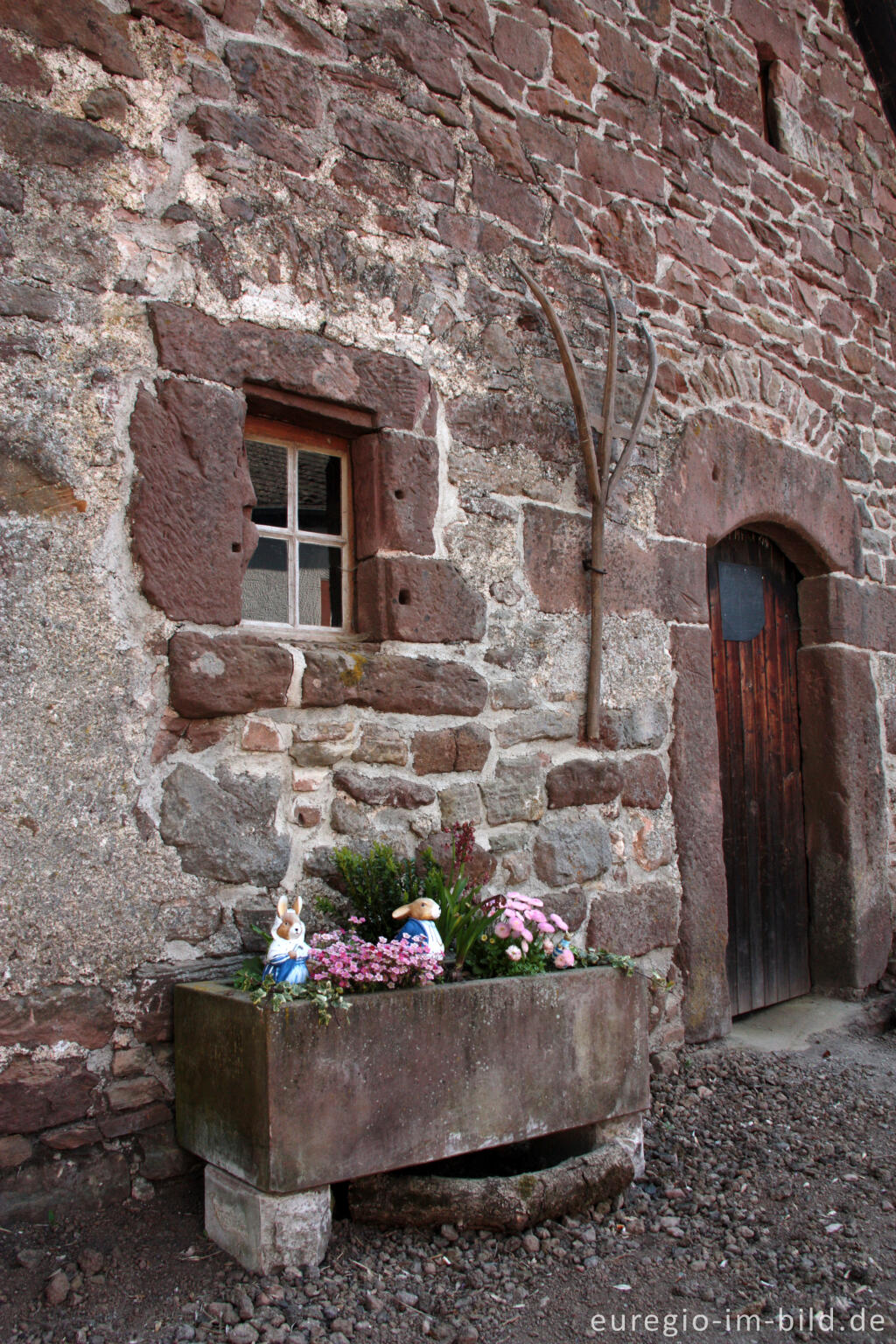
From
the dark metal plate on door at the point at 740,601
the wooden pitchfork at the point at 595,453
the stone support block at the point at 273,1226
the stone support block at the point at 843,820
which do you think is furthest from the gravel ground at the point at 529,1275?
the dark metal plate on door at the point at 740,601

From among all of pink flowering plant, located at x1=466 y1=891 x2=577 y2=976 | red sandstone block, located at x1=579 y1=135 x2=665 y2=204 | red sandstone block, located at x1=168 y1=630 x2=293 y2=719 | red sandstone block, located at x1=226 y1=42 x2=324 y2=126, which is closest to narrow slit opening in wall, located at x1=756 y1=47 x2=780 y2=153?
red sandstone block, located at x1=579 y1=135 x2=665 y2=204

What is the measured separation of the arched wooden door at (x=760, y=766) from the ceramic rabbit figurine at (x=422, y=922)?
78.6 inches

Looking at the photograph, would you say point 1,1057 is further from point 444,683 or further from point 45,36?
point 45,36

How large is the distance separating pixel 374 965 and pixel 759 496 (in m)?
Result: 2.76

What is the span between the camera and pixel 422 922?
248 cm

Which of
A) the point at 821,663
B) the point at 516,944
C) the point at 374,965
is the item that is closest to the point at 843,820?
the point at 821,663

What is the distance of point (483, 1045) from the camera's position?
2.38 m

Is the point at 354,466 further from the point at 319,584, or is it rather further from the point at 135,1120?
the point at 135,1120

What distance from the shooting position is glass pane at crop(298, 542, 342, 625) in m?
2.95

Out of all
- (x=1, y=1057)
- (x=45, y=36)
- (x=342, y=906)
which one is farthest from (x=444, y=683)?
(x=45, y=36)

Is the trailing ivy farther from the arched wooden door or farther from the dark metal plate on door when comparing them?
the dark metal plate on door

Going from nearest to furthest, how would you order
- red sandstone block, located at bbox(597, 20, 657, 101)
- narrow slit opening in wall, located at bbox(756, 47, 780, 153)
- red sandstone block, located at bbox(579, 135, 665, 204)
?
1. red sandstone block, located at bbox(579, 135, 665, 204)
2. red sandstone block, located at bbox(597, 20, 657, 101)
3. narrow slit opening in wall, located at bbox(756, 47, 780, 153)

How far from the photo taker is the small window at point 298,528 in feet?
9.44

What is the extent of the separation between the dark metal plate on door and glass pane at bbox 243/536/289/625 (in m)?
2.09
